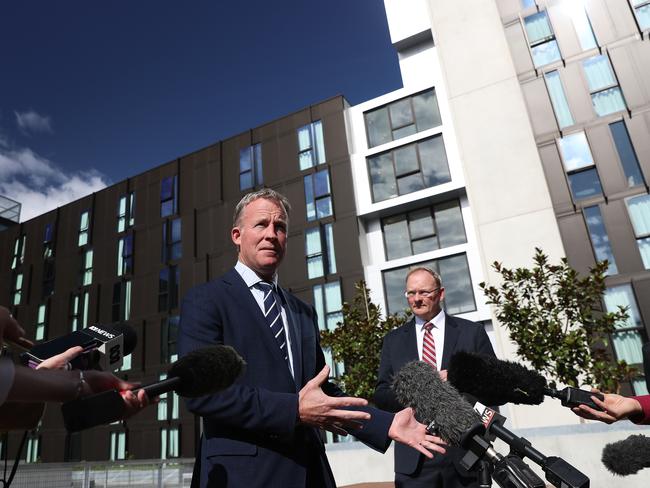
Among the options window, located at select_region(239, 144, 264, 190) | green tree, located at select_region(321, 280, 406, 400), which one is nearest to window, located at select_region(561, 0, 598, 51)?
green tree, located at select_region(321, 280, 406, 400)

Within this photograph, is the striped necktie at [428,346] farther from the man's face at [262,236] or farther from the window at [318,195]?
the window at [318,195]

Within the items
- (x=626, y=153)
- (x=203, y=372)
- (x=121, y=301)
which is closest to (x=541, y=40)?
(x=626, y=153)

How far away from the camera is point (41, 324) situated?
106 ft

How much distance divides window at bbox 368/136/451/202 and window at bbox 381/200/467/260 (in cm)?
117

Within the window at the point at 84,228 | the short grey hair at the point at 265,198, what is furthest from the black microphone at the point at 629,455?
the window at the point at 84,228

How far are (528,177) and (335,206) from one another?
29.3 ft

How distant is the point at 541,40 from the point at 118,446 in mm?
28701

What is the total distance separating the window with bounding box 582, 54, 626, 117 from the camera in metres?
19.3

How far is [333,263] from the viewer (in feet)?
76.3

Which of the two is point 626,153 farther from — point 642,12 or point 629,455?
point 629,455

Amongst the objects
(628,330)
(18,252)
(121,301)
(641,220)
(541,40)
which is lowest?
(628,330)

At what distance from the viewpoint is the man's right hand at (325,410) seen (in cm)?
195

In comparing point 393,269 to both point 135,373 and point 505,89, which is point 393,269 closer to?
point 505,89

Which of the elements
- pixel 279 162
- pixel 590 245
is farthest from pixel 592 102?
pixel 279 162
